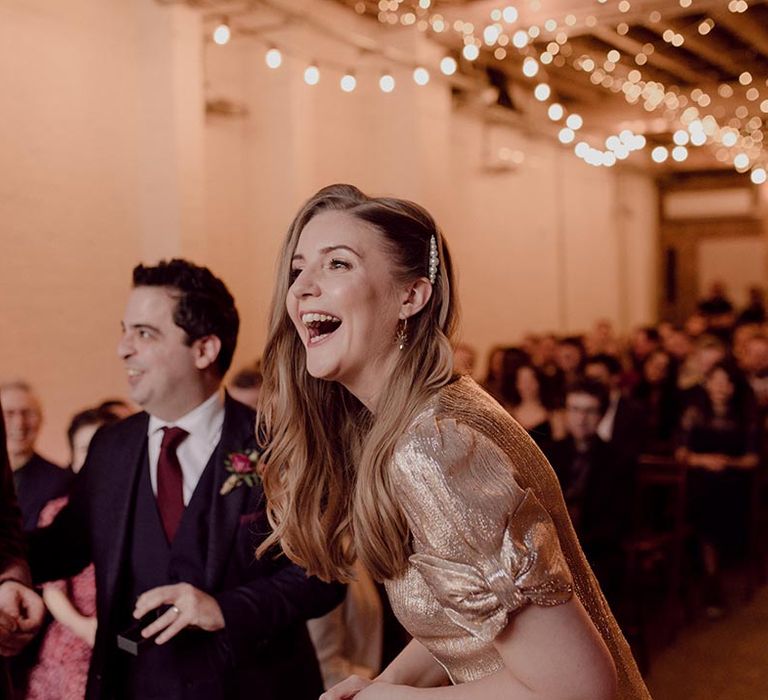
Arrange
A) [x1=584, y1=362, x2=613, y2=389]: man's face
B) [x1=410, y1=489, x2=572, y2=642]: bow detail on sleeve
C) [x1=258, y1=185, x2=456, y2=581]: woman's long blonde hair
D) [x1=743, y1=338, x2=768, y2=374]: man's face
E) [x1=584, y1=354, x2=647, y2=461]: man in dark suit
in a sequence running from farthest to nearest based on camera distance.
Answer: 1. [x1=743, y1=338, x2=768, y2=374]: man's face
2. [x1=584, y1=362, x2=613, y2=389]: man's face
3. [x1=584, y1=354, x2=647, y2=461]: man in dark suit
4. [x1=258, y1=185, x2=456, y2=581]: woman's long blonde hair
5. [x1=410, y1=489, x2=572, y2=642]: bow detail on sleeve

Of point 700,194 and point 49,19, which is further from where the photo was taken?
point 700,194

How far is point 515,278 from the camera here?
11.7 metres

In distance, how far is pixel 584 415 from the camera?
16.8 feet

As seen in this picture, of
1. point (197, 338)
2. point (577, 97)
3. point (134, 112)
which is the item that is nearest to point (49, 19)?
point (134, 112)

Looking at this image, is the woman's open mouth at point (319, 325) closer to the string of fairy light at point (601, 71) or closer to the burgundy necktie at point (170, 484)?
the burgundy necktie at point (170, 484)

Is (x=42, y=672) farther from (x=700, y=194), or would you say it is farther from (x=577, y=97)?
(x=700, y=194)

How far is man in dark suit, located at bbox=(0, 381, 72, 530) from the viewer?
308 cm

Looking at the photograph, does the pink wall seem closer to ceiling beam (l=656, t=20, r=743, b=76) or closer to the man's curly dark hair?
the man's curly dark hair

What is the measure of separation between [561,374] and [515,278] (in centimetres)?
388

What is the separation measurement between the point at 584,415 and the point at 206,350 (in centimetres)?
322

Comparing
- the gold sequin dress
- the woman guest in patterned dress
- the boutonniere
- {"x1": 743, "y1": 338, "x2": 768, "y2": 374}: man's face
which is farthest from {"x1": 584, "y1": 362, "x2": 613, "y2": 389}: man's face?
the gold sequin dress

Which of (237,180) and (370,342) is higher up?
(237,180)

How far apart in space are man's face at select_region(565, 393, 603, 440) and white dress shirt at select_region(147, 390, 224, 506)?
3146 millimetres

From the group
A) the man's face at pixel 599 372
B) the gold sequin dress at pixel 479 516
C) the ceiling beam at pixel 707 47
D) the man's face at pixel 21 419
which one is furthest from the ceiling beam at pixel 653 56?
the gold sequin dress at pixel 479 516
